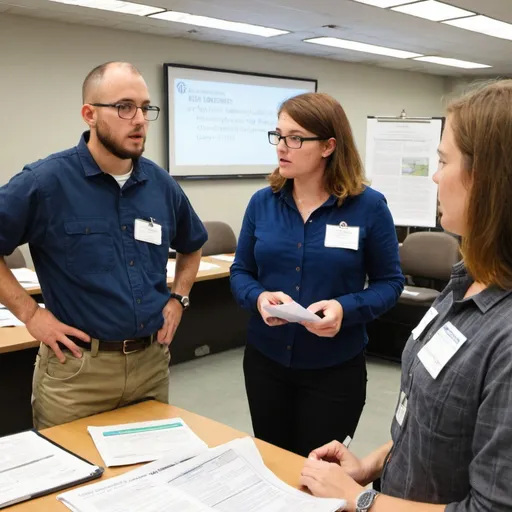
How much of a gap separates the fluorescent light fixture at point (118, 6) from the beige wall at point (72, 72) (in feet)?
2.11

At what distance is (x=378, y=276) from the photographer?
1957mm

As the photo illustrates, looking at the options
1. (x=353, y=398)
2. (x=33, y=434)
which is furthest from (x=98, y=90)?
(x=353, y=398)

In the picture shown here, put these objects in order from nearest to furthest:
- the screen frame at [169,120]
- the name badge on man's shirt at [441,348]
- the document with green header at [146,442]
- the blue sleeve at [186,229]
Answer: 1. the name badge on man's shirt at [441,348]
2. the document with green header at [146,442]
3. the blue sleeve at [186,229]
4. the screen frame at [169,120]

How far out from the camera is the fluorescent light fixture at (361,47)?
6.21 metres

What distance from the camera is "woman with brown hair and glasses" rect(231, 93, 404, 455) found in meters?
1.85

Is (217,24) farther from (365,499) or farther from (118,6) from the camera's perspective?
(365,499)

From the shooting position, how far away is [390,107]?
8.65 meters

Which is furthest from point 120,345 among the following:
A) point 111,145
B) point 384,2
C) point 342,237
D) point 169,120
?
point 169,120

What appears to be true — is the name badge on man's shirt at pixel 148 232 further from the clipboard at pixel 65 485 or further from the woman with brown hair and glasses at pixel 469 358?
the woman with brown hair and glasses at pixel 469 358

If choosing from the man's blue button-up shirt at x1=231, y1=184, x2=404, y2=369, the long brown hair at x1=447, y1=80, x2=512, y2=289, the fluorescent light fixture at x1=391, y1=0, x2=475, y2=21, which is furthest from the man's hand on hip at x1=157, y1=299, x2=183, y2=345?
the fluorescent light fixture at x1=391, y1=0, x2=475, y2=21

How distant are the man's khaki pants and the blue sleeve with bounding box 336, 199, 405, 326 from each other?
0.66m

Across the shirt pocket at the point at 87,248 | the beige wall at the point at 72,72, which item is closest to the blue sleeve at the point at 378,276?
the shirt pocket at the point at 87,248

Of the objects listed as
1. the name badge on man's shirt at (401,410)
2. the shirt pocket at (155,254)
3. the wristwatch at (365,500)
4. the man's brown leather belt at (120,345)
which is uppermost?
the shirt pocket at (155,254)

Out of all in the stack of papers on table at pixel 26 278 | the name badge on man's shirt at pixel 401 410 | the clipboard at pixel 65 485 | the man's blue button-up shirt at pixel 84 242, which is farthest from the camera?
the stack of papers on table at pixel 26 278
